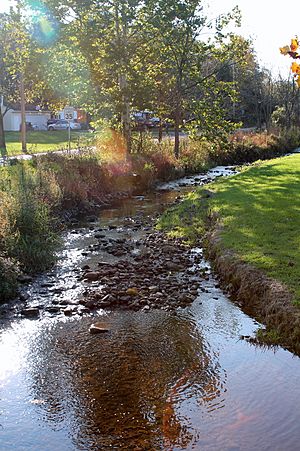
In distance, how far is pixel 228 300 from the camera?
9.53 metres

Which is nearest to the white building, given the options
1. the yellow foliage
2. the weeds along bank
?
the weeds along bank

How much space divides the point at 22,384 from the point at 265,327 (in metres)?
3.74

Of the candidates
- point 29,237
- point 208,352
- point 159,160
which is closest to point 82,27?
point 159,160

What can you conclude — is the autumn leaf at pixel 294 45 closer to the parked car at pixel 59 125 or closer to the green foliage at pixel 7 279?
the green foliage at pixel 7 279

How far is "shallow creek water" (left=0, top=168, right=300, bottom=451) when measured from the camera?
18.3 ft

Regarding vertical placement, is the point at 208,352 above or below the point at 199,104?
below

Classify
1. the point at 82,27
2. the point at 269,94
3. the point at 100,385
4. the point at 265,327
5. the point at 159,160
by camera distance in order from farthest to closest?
the point at 269,94
the point at 159,160
the point at 82,27
the point at 265,327
the point at 100,385

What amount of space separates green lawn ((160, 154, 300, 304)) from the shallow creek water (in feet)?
3.74

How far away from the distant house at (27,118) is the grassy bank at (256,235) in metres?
50.0

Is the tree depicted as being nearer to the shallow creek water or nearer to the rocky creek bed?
the rocky creek bed

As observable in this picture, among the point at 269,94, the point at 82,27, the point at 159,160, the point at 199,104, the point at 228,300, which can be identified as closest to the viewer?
the point at 228,300

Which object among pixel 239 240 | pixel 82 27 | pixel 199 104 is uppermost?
pixel 82 27

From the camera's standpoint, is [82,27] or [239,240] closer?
[239,240]

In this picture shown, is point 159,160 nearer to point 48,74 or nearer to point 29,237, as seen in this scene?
point 48,74
